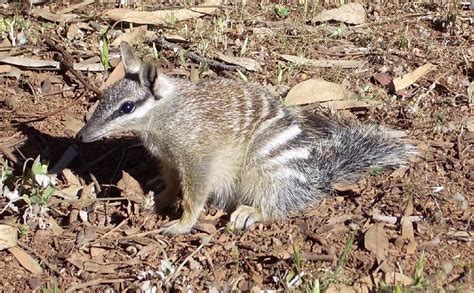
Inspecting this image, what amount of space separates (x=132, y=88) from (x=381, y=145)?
1.88m

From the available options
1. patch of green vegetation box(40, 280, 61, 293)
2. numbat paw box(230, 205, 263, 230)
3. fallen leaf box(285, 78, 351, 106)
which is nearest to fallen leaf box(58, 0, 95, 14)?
fallen leaf box(285, 78, 351, 106)

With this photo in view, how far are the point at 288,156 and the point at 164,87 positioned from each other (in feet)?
3.35

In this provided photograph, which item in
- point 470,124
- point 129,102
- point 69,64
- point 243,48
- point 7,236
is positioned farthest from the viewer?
point 243,48

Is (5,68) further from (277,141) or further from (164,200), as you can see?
(277,141)

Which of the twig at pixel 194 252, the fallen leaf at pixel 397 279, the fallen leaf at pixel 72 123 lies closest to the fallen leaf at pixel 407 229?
the fallen leaf at pixel 397 279

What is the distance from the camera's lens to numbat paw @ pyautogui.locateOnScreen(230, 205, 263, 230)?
5.57 m

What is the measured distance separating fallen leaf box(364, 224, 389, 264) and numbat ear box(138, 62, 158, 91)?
1790 mm

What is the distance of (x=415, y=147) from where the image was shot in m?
5.95

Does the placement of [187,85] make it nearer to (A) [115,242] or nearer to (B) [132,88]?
(B) [132,88]

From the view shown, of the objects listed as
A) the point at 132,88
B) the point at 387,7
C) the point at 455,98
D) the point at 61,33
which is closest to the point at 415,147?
the point at 455,98

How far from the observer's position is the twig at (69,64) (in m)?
6.84

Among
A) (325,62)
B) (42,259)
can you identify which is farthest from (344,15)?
(42,259)

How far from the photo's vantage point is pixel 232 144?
224 inches

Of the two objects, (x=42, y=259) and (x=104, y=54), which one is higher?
(x=104, y=54)
